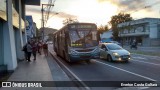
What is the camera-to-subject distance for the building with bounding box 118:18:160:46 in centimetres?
7125

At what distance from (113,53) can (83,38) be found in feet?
9.01

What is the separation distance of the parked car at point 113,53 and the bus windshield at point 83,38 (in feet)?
5.69

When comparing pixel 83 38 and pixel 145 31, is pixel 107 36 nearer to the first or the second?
pixel 145 31

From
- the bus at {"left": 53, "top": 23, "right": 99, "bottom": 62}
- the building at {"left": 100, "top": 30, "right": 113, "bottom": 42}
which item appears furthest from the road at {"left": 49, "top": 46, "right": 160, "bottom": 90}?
the building at {"left": 100, "top": 30, "right": 113, "bottom": 42}

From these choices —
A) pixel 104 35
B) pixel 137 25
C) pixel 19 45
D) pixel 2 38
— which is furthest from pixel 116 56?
pixel 104 35

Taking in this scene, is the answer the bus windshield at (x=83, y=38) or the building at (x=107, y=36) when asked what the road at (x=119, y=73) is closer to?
the bus windshield at (x=83, y=38)

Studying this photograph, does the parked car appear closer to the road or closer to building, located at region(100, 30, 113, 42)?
the road

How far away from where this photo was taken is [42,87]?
995 cm

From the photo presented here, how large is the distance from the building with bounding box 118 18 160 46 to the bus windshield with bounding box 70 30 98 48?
52.4 metres

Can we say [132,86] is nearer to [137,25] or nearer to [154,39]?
[154,39]

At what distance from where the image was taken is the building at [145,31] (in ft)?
234

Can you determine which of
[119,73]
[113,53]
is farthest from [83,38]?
[119,73]

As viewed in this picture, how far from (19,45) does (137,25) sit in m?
61.2

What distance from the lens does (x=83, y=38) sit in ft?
68.7
